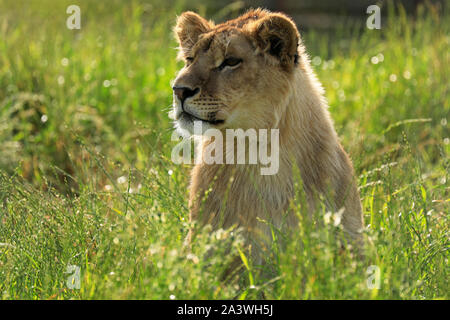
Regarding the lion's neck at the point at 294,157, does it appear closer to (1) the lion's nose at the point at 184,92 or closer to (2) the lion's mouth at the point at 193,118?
(2) the lion's mouth at the point at 193,118

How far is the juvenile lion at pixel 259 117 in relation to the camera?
319 centimetres

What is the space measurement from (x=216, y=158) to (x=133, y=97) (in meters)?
2.88

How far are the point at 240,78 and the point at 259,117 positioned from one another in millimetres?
196

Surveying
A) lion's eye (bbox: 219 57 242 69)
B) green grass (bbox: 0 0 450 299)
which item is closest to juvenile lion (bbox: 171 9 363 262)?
lion's eye (bbox: 219 57 242 69)

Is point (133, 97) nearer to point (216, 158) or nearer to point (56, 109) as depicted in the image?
point (56, 109)

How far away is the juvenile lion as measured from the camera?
3188mm

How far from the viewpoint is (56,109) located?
562cm

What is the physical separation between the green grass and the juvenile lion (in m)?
0.17

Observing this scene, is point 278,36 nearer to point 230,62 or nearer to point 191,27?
point 230,62

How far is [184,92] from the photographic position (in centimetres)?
317

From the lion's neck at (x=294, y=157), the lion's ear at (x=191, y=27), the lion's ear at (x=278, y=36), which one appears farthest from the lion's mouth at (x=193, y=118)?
the lion's ear at (x=191, y=27)

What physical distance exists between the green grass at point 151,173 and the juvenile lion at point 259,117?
0.17m

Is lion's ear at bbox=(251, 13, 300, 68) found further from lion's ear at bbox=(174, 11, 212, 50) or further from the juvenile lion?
lion's ear at bbox=(174, 11, 212, 50)
